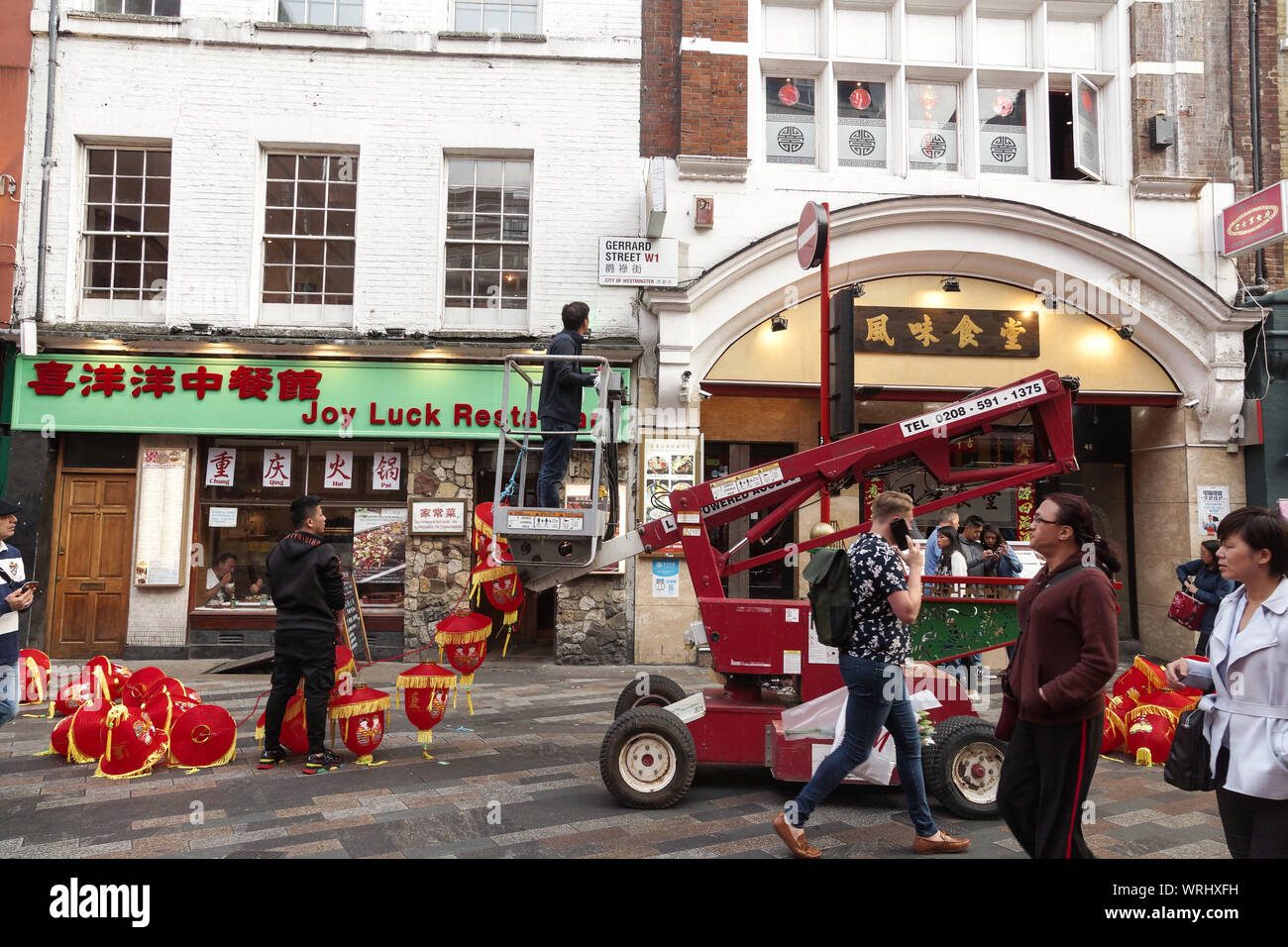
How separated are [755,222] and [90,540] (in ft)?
31.5

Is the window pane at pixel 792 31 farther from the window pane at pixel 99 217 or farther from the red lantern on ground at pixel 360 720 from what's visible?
the red lantern on ground at pixel 360 720

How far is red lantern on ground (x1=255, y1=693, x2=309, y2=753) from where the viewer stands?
21.1ft

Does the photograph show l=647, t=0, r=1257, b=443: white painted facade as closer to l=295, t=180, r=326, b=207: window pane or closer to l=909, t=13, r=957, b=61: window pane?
l=909, t=13, r=957, b=61: window pane

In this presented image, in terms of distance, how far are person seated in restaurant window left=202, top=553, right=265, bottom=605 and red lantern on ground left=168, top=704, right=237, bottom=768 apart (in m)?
5.16

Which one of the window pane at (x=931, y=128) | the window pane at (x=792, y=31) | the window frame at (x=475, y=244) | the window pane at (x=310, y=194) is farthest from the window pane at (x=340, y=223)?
the window pane at (x=931, y=128)

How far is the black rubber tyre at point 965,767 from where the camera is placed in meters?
5.12

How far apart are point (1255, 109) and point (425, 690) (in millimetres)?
12951

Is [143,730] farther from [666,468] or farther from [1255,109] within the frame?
[1255,109]

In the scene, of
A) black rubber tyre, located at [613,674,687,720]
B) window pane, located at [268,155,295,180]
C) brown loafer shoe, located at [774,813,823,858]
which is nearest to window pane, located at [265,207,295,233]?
window pane, located at [268,155,295,180]

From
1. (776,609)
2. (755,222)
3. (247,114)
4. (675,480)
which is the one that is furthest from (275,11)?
(776,609)

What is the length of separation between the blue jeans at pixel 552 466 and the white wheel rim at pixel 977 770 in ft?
10.2

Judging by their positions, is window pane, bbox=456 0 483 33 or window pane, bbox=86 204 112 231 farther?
window pane, bbox=456 0 483 33

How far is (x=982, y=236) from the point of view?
430 inches
